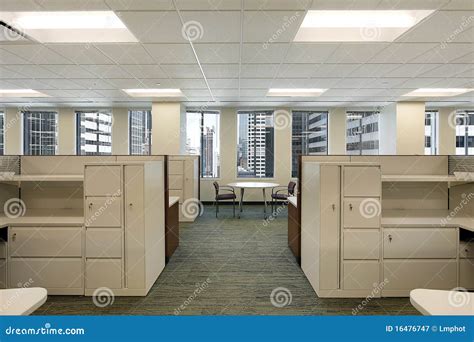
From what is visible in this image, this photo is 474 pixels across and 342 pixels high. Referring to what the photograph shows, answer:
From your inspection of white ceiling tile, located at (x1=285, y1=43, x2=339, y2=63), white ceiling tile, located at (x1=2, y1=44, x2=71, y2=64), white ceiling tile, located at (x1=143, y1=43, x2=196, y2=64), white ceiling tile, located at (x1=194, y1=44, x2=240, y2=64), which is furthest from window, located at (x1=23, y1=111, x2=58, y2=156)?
white ceiling tile, located at (x1=285, y1=43, x2=339, y2=63)

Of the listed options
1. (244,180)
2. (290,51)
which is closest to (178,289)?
(290,51)

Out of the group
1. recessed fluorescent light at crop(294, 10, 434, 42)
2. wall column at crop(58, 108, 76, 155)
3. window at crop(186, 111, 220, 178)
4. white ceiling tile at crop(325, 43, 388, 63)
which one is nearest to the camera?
recessed fluorescent light at crop(294, 10, 434, 42)

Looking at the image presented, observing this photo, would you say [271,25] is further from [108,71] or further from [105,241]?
[108,71]

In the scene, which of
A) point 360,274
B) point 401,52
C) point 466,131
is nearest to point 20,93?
point 401,52

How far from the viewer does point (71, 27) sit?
3.58 m

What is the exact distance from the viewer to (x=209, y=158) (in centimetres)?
909

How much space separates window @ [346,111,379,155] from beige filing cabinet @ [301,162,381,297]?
6.42m

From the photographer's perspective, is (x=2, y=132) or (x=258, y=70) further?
(x=2, y=132)

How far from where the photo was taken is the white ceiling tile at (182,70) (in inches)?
186

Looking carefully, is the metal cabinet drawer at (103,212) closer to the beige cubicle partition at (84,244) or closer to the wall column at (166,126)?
the beige cubicle partition at (84,244)

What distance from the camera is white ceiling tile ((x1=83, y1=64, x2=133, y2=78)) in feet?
15.7

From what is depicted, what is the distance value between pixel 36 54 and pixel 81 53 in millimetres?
660

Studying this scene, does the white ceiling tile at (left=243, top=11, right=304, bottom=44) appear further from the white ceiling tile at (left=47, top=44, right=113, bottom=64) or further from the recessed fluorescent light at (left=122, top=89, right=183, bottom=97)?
the recessed fluorescent light at (left=122, top=89, right=183, bottom=97)

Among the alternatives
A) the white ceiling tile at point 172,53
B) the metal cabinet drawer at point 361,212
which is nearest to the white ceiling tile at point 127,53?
the white ceiling tile at point 172,53
